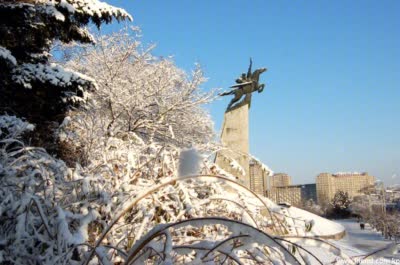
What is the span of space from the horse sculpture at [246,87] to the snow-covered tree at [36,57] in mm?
6494

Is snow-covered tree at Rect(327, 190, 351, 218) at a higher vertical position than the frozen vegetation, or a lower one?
lower

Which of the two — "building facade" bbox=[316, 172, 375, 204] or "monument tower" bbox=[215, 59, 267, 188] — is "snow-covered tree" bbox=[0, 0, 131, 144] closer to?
"monument tower" bbox=[215, 59, 267, 188]

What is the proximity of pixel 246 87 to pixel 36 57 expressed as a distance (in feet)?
24.7

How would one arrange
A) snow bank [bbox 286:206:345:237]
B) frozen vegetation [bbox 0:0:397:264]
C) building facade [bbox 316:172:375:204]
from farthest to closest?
building facade [bbox 316:172:375:204] < snow bank [bbox 286:206:345:237] < frozen vegetation [bbox 0:0:397:264]

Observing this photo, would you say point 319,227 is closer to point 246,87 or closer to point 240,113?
point 240,113

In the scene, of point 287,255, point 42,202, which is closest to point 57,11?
point 42,202

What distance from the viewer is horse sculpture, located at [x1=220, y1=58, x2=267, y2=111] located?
1206 centimetres

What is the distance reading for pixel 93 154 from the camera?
2.98m

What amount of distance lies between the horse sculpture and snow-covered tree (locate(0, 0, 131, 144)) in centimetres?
649

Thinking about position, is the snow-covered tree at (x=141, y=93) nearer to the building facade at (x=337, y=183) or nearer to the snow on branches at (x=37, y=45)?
the snow on branches at (x=37, y=45)

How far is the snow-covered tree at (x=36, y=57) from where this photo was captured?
519 centimetres

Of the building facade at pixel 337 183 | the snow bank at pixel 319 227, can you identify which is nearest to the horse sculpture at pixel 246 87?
the snow bank at pixel 319 227

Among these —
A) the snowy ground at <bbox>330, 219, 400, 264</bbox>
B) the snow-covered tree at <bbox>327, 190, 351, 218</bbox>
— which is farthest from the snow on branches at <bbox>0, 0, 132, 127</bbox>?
the snow-covered tree at <bbox>327, 190, 351, 218</bbox>

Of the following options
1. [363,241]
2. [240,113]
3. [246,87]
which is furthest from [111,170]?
[363,241]
